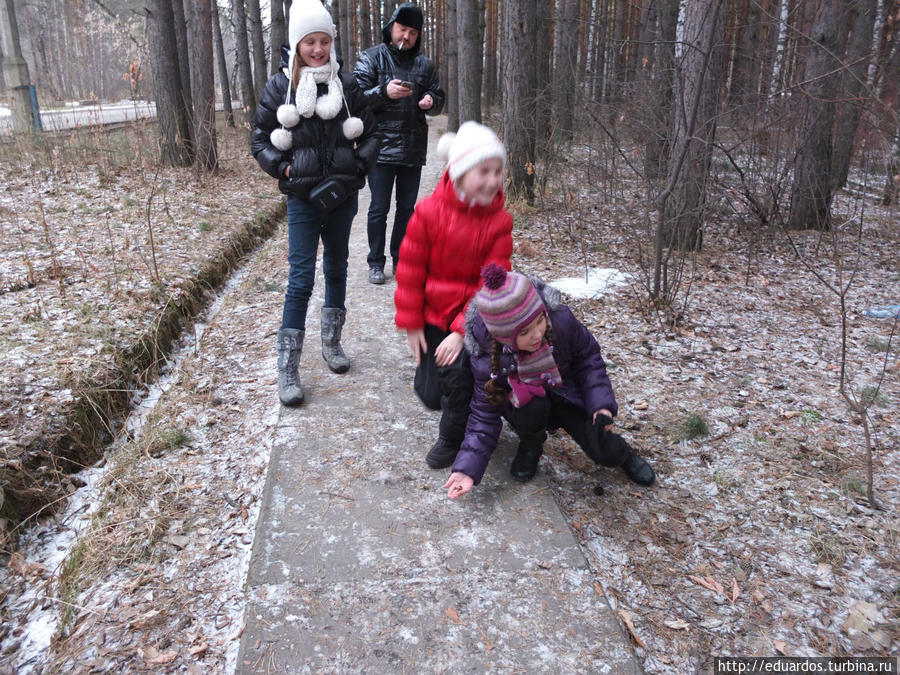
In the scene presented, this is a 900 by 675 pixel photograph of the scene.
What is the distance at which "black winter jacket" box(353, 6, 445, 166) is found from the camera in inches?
185

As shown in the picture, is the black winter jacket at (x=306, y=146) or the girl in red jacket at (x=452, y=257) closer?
the girl in red jacket at (x=452, y=257)

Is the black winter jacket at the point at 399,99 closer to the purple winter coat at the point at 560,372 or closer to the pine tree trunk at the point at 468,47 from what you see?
the purple winter coat at the point at 560,372

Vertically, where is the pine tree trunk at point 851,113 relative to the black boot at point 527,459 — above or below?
above

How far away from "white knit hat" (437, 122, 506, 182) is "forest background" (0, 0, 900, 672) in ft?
5.10

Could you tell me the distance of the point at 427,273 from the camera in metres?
2.97

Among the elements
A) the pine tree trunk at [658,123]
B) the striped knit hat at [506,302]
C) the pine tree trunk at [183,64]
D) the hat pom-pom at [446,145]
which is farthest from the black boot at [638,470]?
the pine tree trunk at [183,64]

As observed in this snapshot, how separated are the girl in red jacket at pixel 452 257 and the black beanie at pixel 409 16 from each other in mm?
2062

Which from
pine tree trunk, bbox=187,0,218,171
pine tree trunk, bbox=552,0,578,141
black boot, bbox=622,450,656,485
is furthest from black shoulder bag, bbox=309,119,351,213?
pine tree trunk, bbox=187,0,218,171

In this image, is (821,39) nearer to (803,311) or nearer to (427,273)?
(803,311)

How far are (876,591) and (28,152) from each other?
11501 millimetres

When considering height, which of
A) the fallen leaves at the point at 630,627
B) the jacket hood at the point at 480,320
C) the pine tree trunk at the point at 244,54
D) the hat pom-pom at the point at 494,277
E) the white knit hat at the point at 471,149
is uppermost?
the pine tree trunk at the point at 244,54

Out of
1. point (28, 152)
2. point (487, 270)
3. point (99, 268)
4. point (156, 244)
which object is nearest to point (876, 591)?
point (487, 270)

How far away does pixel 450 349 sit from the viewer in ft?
9.07

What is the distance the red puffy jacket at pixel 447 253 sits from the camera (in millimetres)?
2793
